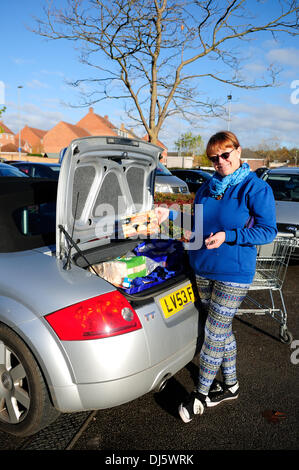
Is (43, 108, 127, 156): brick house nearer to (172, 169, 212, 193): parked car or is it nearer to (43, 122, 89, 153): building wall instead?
(43, 122, 89, 153): building wall

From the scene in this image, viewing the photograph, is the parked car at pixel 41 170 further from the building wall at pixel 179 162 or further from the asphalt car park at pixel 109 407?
the building wall at pixel 179 162

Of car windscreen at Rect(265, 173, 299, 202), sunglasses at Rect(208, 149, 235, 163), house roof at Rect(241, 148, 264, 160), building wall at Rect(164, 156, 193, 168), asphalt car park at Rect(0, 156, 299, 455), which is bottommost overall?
asphalt car park at Rect(0, 156, 299, 455)

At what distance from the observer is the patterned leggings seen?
2457 mm

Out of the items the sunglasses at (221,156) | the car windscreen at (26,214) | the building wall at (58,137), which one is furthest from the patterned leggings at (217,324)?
the building wall at (58,137)

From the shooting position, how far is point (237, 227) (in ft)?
7.84

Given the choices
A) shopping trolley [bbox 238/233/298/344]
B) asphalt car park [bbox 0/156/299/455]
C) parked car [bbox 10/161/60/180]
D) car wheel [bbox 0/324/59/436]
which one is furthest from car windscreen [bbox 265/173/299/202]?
parked car [bbox 10/161/60/180]

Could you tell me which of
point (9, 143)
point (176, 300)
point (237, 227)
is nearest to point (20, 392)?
point (176, 300)

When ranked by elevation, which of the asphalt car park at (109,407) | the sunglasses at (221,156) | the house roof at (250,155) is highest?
the house roof at (250,155)

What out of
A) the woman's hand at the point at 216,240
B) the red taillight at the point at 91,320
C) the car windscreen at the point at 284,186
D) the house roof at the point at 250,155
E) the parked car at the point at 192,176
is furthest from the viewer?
the house roof at the point at 250,155

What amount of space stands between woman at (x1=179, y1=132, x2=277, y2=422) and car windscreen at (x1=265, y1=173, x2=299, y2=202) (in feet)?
16.7

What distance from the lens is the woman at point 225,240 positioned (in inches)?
90.8

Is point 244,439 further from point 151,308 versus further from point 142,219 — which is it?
point 142,219

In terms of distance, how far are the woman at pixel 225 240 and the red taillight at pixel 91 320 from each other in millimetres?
705

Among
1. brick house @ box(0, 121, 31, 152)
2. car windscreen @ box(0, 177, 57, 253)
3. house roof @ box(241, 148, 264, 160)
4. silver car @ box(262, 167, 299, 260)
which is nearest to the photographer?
car windscreen @ box(0, 177, 57, 253)
